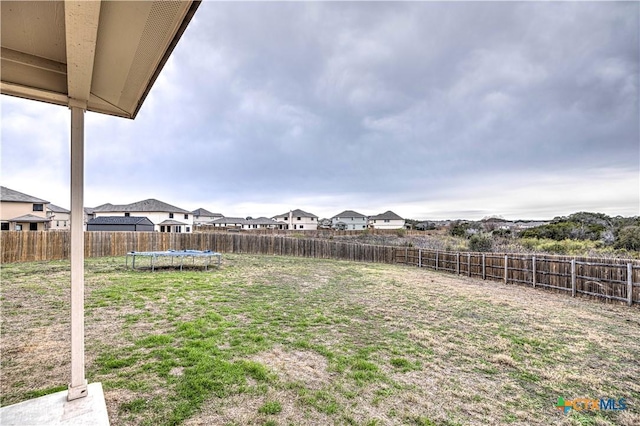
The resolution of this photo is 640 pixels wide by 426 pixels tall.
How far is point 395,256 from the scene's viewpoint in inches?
715

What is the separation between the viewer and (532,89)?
1363 cm

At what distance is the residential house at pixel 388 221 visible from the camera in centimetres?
5716

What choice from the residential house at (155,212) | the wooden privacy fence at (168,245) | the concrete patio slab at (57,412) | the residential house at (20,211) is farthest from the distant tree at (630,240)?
the residential house at (20,211)

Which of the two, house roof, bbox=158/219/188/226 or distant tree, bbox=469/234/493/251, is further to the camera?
house roof, bbox=158/219/188/226

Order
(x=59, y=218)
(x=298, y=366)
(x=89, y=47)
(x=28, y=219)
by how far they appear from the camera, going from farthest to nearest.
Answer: (x=59, y=218), (x=28, y=219), (x=298, y=366), (x=89, y=47)

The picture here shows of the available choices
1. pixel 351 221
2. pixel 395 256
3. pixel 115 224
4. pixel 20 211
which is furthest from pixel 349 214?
pixel 20 211

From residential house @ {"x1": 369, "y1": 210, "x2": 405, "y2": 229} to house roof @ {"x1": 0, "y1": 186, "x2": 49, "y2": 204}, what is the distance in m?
50.5

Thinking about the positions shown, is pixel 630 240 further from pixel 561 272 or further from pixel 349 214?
pixel 349 214

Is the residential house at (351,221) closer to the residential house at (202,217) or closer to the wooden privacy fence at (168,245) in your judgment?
the residential house at (202,217)

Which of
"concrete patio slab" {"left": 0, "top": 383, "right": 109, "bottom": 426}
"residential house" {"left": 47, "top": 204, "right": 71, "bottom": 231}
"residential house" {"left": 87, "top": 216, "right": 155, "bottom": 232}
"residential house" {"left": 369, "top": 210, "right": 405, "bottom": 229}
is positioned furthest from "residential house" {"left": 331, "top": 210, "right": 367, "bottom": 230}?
"concrete patio slab" {"left": 0, "top": 383, "right": 109, "bottom": 426}

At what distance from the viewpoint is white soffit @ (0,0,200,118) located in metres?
1.42

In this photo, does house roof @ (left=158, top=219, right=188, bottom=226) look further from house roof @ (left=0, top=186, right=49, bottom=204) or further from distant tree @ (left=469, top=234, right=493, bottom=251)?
distant tree @ (left=469, top=234, right=493, bottom=251)

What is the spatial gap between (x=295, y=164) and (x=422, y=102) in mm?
16942

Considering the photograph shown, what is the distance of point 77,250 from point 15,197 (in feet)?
104
